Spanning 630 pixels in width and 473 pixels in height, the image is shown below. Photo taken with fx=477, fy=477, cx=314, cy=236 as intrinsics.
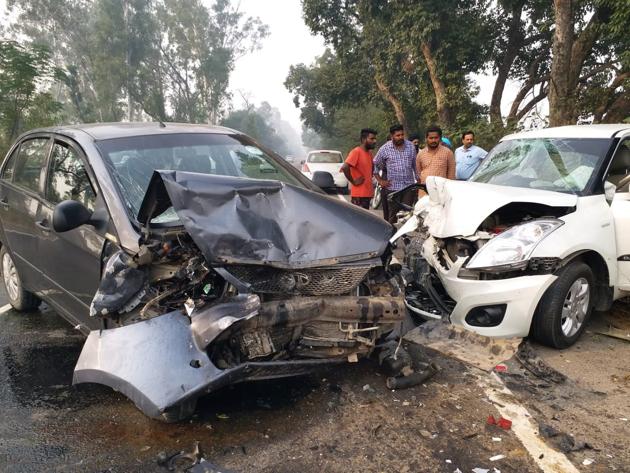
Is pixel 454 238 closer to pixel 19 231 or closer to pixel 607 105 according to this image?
pixel 19 231

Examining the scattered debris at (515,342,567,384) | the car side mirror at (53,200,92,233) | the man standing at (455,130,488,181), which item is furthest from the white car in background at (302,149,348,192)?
the car side mirror at (53,200,92,233)

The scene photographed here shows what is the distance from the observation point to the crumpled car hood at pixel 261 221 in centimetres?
244

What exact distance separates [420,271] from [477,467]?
6.35 feet

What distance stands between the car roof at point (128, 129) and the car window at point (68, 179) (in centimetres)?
17

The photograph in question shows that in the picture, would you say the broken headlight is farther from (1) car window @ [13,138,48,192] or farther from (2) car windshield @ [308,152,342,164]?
(2) car windshield @ [308,152,342,164]

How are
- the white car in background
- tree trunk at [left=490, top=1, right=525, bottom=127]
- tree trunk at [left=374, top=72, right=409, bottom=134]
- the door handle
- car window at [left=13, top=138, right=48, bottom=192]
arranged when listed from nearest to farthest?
1. the door handle
2. car window at [left=13, top=138, right=48, bottom=192]
3. tree trunk at [left=490, top=1, right=525, bottom=127]
4. the white car in background
5. tree trunk at [left=374, top=72, right=409, bottom=134]

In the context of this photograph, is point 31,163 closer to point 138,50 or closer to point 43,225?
point 43,225

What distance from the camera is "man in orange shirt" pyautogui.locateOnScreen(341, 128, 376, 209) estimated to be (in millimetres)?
6414

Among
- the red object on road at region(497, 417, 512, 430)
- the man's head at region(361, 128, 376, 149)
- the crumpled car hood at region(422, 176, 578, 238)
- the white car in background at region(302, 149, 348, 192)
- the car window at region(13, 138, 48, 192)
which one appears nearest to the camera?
the red object on road at region(497, 417, 512, 430)

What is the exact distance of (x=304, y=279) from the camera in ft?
8.25

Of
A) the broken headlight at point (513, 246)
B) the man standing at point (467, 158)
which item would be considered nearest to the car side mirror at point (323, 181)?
the broken headlight at point (513, 246)

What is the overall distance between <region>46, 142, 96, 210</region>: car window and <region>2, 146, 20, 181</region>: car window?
1.08 m

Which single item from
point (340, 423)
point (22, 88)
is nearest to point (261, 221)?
point (340, 423)

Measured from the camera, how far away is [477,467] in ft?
7.52
